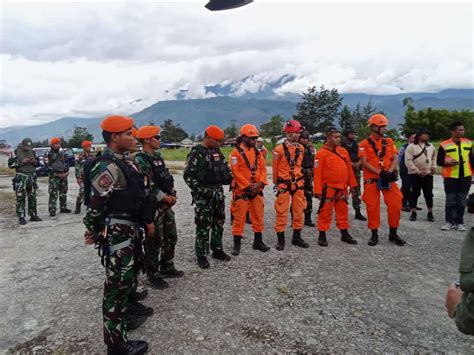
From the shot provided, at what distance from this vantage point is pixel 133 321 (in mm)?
3320

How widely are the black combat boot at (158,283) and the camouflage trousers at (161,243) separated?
A: 0.06m

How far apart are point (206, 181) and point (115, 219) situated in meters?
2.05

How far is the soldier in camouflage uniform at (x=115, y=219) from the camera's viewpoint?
8.98 feet

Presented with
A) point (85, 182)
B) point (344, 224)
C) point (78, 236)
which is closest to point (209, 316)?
point (85, 182)

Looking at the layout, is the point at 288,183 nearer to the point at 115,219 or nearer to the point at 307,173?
the point at 307,173

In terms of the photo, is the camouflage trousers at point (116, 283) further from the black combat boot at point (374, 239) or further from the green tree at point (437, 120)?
the green tree at point (437, 120)

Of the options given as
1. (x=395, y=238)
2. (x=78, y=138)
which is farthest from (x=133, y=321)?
(x=78, y=138)

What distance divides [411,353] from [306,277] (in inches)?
64.6

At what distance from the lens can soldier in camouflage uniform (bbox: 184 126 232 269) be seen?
15.6ft

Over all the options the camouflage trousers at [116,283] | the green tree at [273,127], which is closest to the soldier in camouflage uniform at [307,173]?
the camouflage trousers at [116,283]

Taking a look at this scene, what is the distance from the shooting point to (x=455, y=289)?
1.70 meters

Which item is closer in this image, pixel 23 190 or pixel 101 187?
pixel 101 187

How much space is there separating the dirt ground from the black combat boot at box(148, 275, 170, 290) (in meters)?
0.09

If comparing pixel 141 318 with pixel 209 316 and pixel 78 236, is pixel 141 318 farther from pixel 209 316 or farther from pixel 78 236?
pixel 78 236
